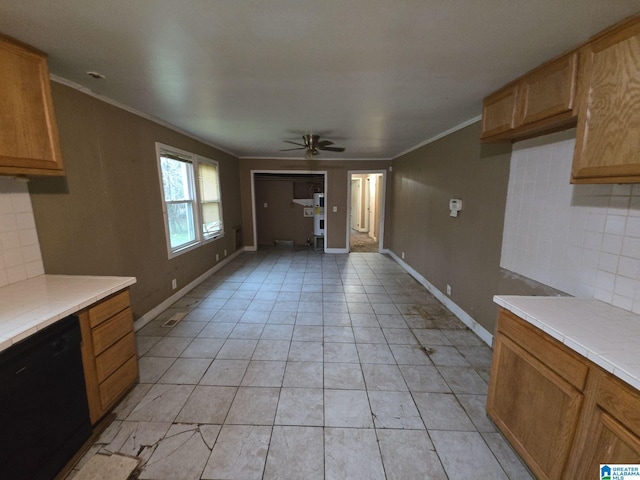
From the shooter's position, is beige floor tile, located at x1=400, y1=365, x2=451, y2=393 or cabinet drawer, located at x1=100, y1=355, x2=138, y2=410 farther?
beige floor tile, located at x1=400, y1=365, x2=451, y2=393

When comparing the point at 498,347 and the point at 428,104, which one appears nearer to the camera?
the point at 498,347

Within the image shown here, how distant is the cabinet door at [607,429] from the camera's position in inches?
36.0

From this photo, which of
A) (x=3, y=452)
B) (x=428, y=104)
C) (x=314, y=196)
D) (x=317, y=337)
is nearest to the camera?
(x=3, y=452)

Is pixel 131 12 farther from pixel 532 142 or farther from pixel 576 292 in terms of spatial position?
pixel 576 292

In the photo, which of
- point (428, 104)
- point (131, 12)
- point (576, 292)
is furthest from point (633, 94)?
point (131, 12)

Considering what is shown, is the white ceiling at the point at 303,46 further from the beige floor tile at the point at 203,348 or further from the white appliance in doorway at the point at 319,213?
the white appliance in doorway at the point at 319,213

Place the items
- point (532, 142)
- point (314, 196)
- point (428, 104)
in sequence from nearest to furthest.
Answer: point (532, 142) < point (428, 104) < point (314, 196)

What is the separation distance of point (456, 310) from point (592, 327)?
6.62 ft

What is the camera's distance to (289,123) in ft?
10.1

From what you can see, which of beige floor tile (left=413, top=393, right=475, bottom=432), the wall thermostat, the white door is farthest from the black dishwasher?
the white door

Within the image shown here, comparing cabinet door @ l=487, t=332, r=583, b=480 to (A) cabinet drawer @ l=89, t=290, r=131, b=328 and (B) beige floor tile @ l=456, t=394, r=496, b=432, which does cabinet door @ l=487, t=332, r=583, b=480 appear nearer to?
(B) beige floor tile @ l=456, t=394, r=496, b=432

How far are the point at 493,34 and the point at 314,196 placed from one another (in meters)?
5.43

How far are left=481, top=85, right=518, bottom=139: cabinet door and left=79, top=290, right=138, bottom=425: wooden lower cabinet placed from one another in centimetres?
300

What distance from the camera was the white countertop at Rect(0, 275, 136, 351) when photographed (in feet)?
3.90
